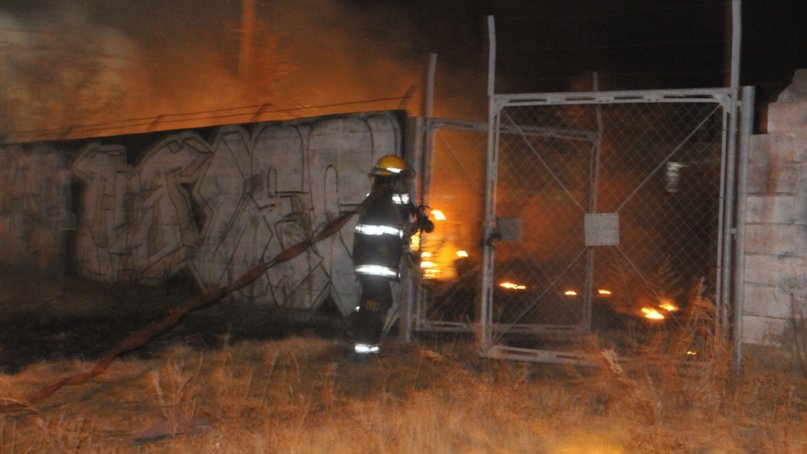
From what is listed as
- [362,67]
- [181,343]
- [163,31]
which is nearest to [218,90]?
[163,31]

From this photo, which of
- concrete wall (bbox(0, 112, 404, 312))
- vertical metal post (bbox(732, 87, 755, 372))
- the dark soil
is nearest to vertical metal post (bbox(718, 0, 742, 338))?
vertical metal post (bbox(732, 87, 755, 372))

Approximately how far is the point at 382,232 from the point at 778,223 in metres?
3.28

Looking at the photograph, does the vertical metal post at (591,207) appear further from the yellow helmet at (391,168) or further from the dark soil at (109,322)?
the dark soil at (109,322)

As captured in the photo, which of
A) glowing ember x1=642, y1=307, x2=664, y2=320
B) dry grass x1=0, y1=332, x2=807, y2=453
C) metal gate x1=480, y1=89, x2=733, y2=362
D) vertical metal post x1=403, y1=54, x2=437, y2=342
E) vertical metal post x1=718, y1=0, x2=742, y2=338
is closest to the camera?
dry grass x1=0, y1=332, x2=807, y2=453

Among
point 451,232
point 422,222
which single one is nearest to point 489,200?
point 422,222

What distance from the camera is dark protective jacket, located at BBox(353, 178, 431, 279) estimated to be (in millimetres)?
6977

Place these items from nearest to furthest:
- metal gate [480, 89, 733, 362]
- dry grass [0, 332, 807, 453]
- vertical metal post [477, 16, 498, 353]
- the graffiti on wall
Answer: dry grass [0, 332, 807, 453], vertical metal post [477, 16, 498, 353], metal gate [480, 89, 733, 362], the graffiti on wall

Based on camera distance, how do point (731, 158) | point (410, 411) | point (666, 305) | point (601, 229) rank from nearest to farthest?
point (410, 411), point (731, 158), point (601, 229), point (666, 305)

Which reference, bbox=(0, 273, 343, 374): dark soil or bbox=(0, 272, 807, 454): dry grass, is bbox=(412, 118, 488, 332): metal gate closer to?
bbox=(0, 273, 343, 374): dark soil

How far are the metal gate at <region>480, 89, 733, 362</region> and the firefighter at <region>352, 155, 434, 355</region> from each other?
54.3 inches

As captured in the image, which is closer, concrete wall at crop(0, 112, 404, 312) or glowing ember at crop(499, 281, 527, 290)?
concrete wall at crop(0, 112, 404, 312)

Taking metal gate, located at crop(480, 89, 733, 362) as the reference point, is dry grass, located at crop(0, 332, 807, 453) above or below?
below

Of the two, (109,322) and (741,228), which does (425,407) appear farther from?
(109,322)

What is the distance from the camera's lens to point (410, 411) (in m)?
5.16
